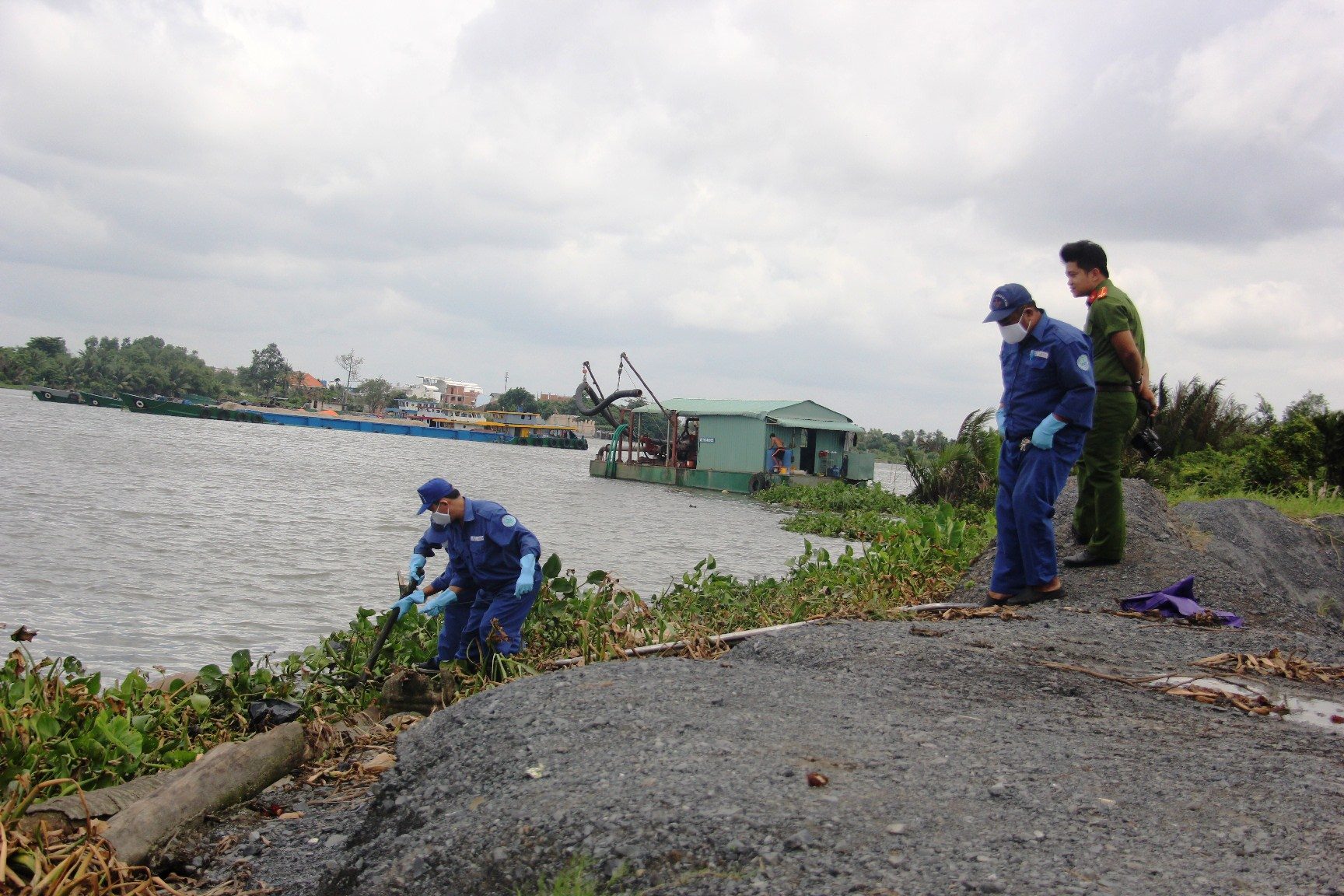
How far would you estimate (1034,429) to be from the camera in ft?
19.1

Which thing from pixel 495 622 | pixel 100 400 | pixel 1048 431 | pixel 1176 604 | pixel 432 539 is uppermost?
pixel 1048 431

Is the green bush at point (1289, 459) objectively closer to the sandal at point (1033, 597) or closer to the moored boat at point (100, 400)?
the sandal at point (1033, 597)

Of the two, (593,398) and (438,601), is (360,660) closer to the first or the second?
(438,601)

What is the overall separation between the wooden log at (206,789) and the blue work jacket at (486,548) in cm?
192

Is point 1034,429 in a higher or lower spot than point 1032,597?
higher

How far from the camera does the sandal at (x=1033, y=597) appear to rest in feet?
19.3

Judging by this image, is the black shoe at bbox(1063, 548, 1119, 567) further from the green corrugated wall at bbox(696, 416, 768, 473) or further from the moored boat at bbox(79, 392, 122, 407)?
the moored boat at bbox(79, 392, 122, 407)

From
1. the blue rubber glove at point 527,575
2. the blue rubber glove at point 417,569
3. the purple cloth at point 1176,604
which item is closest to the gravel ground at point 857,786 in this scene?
the purple cloth at point 1176,604

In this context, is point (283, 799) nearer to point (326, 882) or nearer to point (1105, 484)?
point (326, 882)

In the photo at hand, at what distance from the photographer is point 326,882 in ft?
9.65

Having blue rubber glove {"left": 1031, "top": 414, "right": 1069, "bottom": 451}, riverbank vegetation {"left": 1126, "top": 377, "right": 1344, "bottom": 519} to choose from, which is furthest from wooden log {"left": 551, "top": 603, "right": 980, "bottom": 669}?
riverbank vegetation {"left": 1126, "top": 377, "right": 1344, "bottom": 519}

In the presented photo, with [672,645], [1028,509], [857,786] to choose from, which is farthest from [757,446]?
[857,786]

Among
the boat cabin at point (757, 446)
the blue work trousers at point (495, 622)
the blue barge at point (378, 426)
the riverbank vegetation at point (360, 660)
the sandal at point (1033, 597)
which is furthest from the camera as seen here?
the blue barge at point (378, 426)

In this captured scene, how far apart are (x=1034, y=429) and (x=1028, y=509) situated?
50cm
